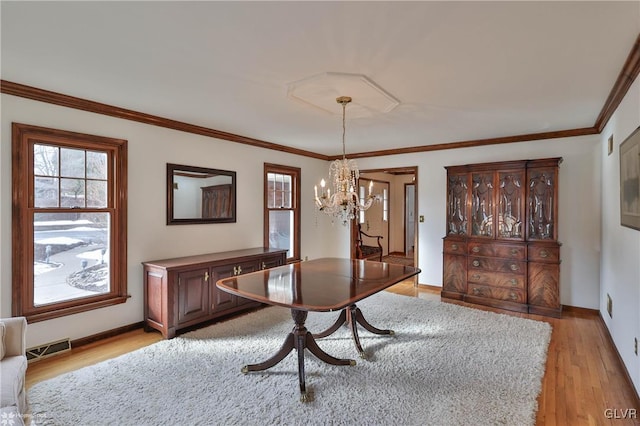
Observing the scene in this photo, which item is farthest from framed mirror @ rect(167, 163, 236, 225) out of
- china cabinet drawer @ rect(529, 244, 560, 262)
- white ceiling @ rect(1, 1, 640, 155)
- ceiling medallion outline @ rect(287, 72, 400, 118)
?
china cabinet drawer @ rect(529, 244, 560, 262)

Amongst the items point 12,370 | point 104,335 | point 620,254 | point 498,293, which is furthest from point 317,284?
point 498,293

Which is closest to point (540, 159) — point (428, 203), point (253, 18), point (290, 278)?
point (428, 203)

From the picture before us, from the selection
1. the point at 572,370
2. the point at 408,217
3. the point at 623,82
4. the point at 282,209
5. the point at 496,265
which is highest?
the point at 623,82

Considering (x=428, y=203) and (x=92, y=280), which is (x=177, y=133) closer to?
(x=92, y=280)

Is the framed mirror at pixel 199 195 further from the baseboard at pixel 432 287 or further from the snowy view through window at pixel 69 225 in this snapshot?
the baseboard at pixel 432 287

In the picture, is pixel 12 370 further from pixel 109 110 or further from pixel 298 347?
pixel 109 110

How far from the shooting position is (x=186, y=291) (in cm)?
334

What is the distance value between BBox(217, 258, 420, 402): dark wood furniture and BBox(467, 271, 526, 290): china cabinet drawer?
1.86 meters

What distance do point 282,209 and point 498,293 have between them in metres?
3.32

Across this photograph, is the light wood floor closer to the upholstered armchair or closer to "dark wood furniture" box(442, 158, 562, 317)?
"dark wood furniture" box(442, 158, 562, 317)

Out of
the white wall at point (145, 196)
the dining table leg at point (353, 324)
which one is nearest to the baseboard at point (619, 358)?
the dining table leg at point (353, 324)

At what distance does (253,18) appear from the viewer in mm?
1697

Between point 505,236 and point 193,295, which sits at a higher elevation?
point 505,236

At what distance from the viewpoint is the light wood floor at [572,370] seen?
6.89ft
